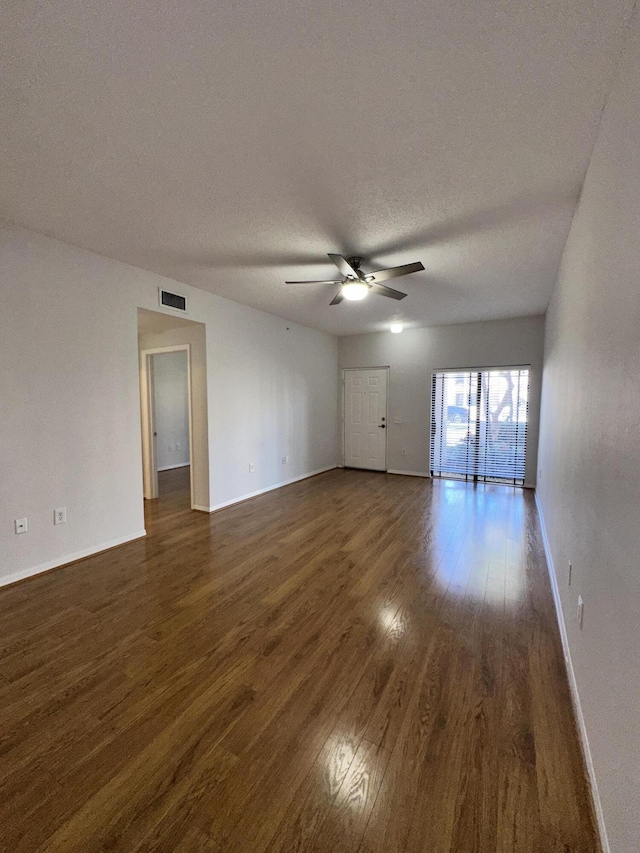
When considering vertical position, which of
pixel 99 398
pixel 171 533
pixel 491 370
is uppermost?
pixel 491 370

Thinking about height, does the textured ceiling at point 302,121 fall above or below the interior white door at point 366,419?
above

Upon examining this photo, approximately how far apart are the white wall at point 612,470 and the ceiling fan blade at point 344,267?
5.03 feet

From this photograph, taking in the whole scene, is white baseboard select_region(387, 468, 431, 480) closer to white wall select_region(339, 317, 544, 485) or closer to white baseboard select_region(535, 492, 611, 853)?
white wall select_region(339, 317, 544, 485)

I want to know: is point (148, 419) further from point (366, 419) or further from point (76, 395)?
point (366, 419)

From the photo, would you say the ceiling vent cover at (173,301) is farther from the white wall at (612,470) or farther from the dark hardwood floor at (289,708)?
the white wall at (612,470)

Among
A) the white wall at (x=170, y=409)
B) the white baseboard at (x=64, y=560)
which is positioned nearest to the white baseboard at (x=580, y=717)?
the white baseboard at (x=64, y=560)

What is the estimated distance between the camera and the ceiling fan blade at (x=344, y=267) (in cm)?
274

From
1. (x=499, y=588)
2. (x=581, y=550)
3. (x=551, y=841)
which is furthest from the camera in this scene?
(x=499, y=588)

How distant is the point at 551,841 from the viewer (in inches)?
43.4

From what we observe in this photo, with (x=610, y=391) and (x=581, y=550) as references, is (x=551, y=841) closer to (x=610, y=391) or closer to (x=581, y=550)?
(x=581, y=550)

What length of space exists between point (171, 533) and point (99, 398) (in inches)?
60.4

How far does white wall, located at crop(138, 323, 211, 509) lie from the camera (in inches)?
170

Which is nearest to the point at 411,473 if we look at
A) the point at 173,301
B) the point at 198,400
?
the point at 198,400

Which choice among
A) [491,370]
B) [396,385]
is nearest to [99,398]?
[396,385]
